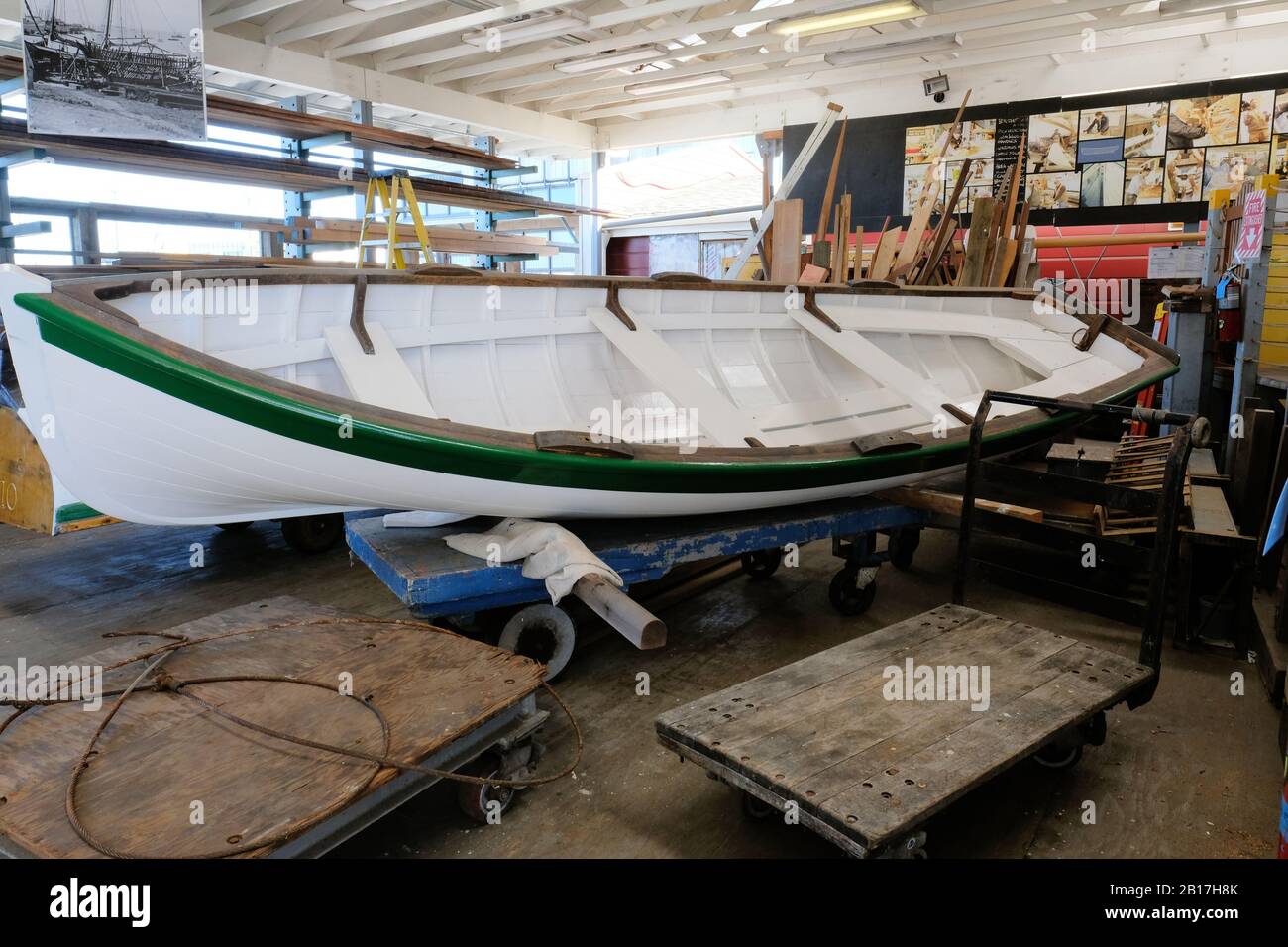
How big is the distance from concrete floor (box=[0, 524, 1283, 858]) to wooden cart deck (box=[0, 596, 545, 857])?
1.11 ft

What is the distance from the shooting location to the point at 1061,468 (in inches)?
192

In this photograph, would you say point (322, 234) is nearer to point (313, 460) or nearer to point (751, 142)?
point (313, 460)

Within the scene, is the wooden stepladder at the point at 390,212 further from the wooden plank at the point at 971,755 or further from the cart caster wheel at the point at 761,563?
the wooden plank at the point at 971,755

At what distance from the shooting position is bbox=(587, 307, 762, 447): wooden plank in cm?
339

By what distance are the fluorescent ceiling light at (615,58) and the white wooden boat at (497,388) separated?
18.9 ft

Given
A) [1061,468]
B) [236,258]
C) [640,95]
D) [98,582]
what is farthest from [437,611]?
[640,95]

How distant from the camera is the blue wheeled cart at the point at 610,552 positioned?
272cm

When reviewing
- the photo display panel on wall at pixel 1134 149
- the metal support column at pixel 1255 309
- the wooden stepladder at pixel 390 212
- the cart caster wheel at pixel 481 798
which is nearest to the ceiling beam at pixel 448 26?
the wooden stepladder at pixel 390 212

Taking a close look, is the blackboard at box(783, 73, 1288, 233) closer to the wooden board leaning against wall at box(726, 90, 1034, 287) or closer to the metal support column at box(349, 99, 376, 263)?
the wooden board leaning against wall at box(726, 90, 1034, 287)

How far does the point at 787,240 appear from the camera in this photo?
5227mm

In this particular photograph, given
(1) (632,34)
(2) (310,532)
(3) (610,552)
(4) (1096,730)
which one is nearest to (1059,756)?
(4) (1096,730)

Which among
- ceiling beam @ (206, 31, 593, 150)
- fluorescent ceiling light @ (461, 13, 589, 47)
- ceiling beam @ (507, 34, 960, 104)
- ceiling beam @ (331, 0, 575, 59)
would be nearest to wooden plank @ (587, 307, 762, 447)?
ceiling beam @ (331, 0, 575, 59)

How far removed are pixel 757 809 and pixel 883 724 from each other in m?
0.40

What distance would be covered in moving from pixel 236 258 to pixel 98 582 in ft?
8.70
